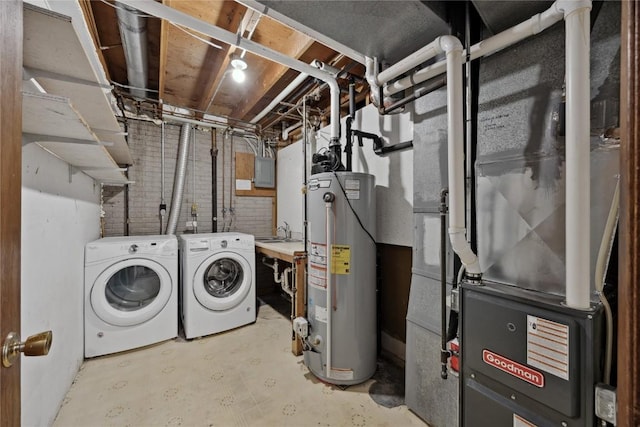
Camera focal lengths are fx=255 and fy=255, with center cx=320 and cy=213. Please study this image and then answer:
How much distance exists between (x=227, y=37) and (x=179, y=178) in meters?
2.12

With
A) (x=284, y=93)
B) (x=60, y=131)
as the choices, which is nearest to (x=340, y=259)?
(x=60, y=131)

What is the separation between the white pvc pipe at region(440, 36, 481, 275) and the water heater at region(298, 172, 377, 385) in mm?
833

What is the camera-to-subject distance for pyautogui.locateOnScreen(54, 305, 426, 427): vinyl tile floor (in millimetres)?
1550

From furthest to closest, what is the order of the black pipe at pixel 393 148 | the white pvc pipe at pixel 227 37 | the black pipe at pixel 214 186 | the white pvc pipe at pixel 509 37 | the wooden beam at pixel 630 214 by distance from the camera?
the black pipe at pixel 214 186
the black pipe at pixel 393 148
the white pvc pipe at pixel 227 37
the white pvc pipe at pixel 509 37
the wooden beam at pixel 630 214

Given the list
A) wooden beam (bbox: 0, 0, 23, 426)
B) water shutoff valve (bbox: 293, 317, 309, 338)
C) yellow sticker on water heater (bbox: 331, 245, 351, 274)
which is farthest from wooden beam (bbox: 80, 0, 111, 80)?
water shutoff valve (bbox: 293, 317, 309, 338)

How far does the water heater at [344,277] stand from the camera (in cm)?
183

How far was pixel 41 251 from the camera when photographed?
1383mm

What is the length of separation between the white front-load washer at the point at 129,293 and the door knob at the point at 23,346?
1.92m

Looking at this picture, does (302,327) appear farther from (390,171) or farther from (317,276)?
(390,171)

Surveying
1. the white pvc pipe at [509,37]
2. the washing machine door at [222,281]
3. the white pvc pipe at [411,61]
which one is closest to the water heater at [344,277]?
the white pvc pipe at [411,61]

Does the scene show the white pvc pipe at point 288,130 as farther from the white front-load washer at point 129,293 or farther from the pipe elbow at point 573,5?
the pipe elbow at point 573,5

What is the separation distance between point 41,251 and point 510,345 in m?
2.24

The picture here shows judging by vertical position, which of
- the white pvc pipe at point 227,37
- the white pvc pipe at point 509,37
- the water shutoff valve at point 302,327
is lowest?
the water shutoff valve at point 302,327

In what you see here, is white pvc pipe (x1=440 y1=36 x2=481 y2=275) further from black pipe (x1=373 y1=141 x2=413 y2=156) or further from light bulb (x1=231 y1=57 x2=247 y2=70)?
light bulb (x1=231 y1=57 x2=247 y2=70)
